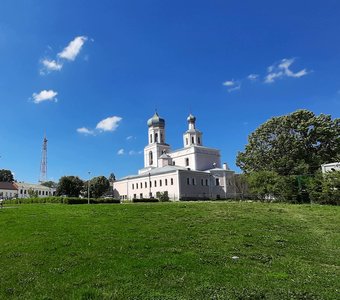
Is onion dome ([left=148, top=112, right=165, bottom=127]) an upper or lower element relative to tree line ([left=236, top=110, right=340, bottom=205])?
upper

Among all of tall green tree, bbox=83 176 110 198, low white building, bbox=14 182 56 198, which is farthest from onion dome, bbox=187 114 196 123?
low white building, bbox=14 182 56 198

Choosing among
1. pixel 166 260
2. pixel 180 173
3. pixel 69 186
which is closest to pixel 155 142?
pixel 180 173

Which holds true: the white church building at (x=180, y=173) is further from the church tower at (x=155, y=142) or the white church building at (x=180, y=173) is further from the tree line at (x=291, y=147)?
the tree line at (x=291, y=147)

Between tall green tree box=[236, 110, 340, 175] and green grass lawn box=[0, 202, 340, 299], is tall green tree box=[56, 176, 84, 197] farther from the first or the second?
green grass lawn box=[0, 202, 340, 299]

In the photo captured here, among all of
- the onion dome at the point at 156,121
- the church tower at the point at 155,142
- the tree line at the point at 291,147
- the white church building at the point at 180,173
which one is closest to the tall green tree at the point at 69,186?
the white church building at the point at 180,173

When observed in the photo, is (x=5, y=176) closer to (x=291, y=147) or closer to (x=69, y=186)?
(x=69, y=186)

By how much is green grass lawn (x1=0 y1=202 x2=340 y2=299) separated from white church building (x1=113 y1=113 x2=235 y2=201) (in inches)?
2082

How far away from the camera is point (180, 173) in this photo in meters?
69.5

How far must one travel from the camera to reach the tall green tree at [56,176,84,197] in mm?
87688

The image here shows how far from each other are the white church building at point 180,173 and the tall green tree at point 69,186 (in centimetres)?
947

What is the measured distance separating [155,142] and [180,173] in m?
22.1

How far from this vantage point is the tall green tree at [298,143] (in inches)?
2067

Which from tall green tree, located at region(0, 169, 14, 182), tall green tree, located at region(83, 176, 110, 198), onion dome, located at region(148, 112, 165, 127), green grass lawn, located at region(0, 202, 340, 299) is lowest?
green grass lawn, located at region(0, 202, 340, 299)

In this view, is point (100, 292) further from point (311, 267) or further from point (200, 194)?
point (200, 194)
